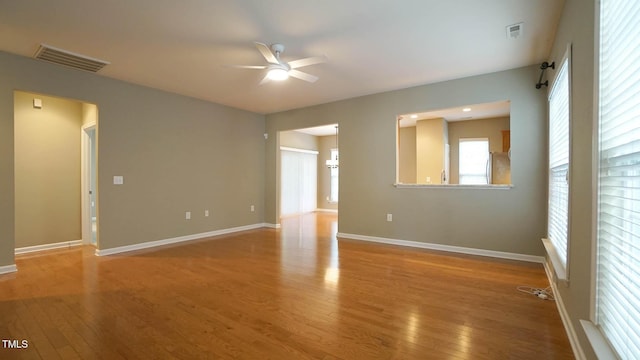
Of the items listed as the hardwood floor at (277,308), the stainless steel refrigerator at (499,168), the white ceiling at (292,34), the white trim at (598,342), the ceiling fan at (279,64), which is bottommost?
the hardwood floor at (277,308)

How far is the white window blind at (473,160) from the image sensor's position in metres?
7.61

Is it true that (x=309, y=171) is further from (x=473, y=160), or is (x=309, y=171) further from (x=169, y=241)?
(x=169, y=241)

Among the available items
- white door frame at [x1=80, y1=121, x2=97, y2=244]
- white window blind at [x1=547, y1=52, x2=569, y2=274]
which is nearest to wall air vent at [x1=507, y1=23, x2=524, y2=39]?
white window blind at [x1=547, y1=52, x2=569, y2=274]

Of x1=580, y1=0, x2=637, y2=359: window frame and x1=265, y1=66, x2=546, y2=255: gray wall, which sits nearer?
x1=580, y1=0, x2=637, y2=359: window frame

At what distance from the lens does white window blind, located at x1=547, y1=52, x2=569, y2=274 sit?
2543mm

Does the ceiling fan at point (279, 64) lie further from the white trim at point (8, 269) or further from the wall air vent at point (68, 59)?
the white trim at point (8, 269)

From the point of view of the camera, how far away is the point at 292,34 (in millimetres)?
3104

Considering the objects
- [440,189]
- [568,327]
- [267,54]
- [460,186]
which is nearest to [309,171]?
[440,189]

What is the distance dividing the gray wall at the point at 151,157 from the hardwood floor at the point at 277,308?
0.79 m

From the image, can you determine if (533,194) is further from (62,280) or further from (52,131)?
(52,131)

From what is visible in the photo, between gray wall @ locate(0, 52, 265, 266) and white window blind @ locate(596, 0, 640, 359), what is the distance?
5497 mm

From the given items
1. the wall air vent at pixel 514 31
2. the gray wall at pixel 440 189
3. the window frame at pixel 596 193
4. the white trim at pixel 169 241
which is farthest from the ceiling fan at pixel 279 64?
the white trim at pixel 169 241

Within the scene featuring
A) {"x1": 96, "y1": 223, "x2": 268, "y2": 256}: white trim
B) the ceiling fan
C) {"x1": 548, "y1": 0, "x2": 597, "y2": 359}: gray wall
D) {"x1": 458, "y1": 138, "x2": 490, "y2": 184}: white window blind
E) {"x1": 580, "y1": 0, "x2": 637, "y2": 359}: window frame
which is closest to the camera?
{"x1": 580, "y1": 0, "x2": 637, "y2": 359}: window frame

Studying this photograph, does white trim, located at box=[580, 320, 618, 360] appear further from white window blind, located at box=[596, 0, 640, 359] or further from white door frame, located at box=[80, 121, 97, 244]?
white door frame, located at box=[80, 121, 97, 244]
